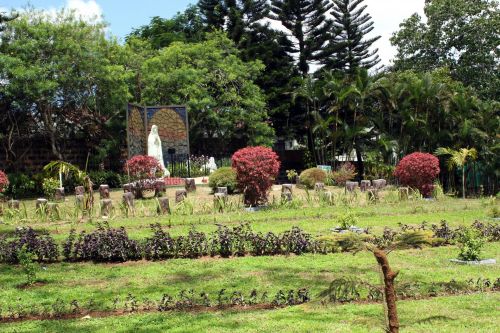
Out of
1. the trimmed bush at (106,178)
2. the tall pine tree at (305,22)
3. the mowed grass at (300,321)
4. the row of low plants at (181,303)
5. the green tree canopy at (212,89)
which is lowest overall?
the mowed grass at (300,321)

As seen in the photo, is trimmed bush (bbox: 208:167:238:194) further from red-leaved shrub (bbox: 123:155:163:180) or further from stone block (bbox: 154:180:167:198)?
red-leaved shrub (bbox: 123:155:163:180)

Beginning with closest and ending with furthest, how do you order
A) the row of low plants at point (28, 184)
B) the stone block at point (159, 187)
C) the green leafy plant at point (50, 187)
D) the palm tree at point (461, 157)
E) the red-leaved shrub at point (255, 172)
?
the red-leaved shrub at point (255, 172)
the stone block at point (159, 187)
the green leafy plant at point (50, 187)
the palm tree at point (461, 157)
the row of low plants at point (28, 184)

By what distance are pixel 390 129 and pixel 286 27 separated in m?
8.85

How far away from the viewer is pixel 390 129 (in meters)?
23.9

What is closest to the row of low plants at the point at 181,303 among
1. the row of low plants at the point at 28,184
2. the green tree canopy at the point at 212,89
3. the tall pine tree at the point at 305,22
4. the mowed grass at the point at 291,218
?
the mowed grass at the point at 291,218

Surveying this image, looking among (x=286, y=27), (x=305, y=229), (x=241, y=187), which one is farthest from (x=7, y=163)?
(x=286, y=27)

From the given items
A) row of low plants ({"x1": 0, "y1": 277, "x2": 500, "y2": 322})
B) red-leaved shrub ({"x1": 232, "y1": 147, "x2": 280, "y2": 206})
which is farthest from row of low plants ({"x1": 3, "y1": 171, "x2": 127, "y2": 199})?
row of low plants ({"x1": 0, "y1": 277, "x2": 500, "y2": 322})

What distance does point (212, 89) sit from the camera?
24.9m

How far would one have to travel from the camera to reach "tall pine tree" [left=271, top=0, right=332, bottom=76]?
1129 inches

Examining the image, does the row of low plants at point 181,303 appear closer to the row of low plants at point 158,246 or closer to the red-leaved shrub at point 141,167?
the row of low plants at point 158,246

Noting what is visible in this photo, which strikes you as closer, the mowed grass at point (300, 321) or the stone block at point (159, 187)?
the mowed grass at point (300, 321)

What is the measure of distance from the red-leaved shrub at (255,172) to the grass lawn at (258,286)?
228 centimetres

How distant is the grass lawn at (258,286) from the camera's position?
178 inches

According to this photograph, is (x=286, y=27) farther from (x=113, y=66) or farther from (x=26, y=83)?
(x=26, y=83)
